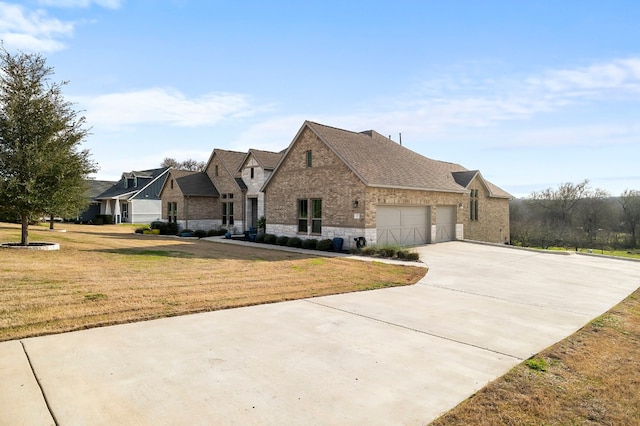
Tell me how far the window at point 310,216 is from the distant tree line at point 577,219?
25.6 metres

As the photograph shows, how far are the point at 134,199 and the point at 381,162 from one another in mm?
31248

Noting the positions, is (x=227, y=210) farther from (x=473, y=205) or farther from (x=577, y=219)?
(x=577, y=219)

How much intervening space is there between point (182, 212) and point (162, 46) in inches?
777

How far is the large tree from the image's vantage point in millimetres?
14547

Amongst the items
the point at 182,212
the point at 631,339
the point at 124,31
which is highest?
the point at 124,31

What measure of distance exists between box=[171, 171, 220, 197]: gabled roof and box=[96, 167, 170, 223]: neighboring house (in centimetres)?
1084

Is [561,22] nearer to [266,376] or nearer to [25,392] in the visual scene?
[266,376]

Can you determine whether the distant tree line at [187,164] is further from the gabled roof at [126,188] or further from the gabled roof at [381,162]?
the gabled roof at [381,162]

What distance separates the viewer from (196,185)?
31.4 meters

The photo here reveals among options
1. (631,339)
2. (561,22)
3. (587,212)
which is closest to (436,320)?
(631,339)

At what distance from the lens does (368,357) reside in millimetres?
5391

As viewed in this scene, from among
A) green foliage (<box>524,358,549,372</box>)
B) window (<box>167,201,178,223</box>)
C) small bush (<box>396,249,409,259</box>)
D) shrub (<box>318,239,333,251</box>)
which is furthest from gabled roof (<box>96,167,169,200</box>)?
green foliage (<box>524,358,549,372</box>)

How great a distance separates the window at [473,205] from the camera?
28188 millimetres

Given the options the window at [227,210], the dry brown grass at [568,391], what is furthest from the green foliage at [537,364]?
the window at [227,210]
